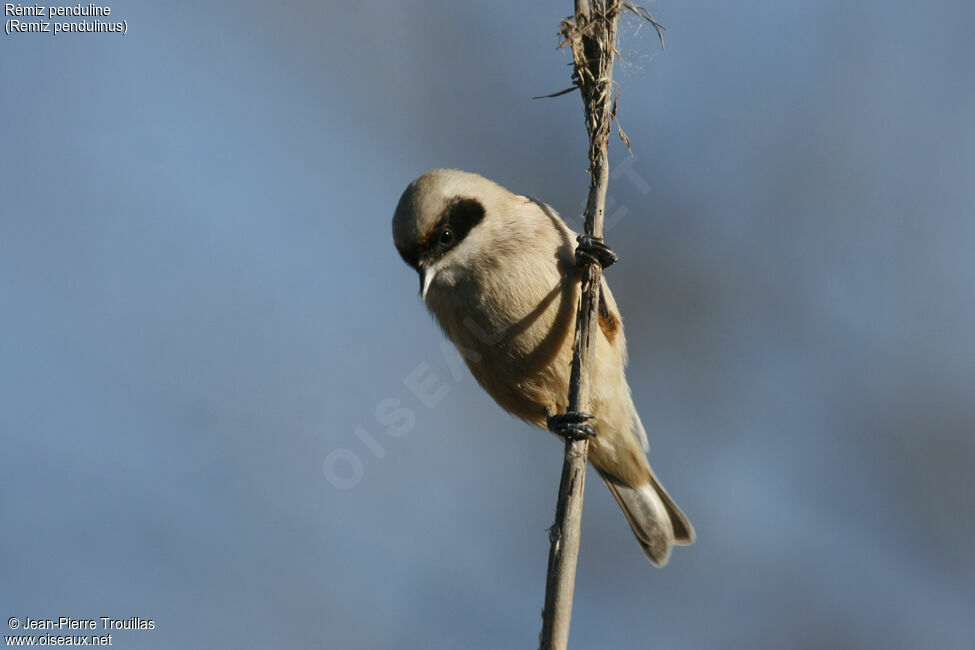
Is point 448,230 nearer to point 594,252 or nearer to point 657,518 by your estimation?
point 594,252

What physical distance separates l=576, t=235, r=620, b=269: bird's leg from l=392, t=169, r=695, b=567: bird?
0.01m

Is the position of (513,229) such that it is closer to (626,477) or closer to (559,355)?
(559,355)

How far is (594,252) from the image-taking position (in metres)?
3.26

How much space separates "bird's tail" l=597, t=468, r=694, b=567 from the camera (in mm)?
5164

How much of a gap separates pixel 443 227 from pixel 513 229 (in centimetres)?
32

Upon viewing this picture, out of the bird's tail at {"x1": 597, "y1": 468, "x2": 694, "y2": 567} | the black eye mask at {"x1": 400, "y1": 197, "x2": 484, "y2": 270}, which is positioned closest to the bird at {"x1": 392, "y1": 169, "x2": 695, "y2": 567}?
the black eye mask at {"x1": 400, "y1": 197, "x2": 484, "y2": 270}

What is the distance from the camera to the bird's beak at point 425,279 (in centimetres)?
389

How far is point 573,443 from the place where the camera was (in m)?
2.74

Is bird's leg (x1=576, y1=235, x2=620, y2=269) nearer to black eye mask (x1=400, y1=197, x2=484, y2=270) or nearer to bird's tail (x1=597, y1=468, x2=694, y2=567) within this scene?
black eye mask (x1=400, y1=197, x2=484, y2=270)

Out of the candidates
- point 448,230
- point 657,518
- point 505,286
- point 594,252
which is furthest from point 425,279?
point 657,518

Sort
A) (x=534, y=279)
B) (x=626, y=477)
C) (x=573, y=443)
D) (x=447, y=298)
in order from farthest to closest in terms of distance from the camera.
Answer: (x=626, y=477)
(x=447, y=298)
(x=534, y=279)
(x=573, y=443)

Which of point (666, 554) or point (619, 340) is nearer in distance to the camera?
point (619, 340)

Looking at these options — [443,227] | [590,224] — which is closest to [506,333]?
[443,227]

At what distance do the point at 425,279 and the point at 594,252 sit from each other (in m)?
0.96
